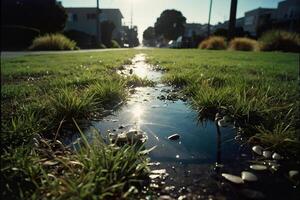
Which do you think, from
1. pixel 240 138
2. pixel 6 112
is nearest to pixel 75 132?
pixel 6 112

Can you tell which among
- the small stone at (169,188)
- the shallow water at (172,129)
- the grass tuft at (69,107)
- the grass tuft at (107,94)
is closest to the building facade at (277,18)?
the grass tuft at (107,94)

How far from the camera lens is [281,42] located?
57.6 feet

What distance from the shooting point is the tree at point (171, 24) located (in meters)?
74.2

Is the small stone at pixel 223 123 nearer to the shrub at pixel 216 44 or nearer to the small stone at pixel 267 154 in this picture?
the small stone at pixel 267 154

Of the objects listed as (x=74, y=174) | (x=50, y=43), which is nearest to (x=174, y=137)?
(x=74, y=174)

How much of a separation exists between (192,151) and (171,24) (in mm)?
75772

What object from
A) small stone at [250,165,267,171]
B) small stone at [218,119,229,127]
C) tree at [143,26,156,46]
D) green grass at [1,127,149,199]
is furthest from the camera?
tree at [143,26,156,46]

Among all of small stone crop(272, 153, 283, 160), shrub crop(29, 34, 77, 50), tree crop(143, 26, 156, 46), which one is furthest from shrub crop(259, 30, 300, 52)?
tree crop(143, 26, 156, 46)

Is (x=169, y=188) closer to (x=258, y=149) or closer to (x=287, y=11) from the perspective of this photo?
(x=258, y=149)

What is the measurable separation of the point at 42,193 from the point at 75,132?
1156 mm

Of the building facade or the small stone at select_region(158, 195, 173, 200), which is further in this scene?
the building facade

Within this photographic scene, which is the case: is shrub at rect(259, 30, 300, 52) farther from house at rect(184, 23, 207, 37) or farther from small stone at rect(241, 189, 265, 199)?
house at rect(184, 23, 207, 37)

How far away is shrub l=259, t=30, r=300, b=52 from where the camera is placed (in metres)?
17.2

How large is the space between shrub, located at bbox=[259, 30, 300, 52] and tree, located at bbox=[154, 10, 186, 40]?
58.1 meters
